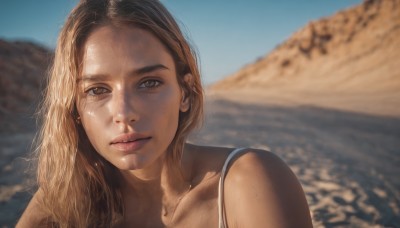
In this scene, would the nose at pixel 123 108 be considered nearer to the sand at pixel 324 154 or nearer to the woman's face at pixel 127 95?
the woman's face at pixel 127 95

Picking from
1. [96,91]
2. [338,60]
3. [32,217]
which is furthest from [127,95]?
[338,60]

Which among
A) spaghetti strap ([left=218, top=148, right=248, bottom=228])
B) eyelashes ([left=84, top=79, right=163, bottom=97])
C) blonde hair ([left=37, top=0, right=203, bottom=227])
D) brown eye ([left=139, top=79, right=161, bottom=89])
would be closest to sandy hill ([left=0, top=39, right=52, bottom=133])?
blonde hair ([left=37, top=0, right=203, bottom=227])

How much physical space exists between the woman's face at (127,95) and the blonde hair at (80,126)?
0.07 meters

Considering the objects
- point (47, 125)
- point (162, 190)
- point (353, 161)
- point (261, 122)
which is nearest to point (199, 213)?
point (162, 190)

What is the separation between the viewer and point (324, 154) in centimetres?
480

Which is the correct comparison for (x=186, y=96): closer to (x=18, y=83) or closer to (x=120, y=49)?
(x=120, y=49)

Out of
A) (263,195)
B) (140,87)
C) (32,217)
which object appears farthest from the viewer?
(32,217)

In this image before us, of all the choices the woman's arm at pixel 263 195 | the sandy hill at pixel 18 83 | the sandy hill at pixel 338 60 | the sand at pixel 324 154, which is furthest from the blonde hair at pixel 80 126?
the sandy hill at pixel 338 60

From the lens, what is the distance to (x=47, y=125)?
77.1 inches

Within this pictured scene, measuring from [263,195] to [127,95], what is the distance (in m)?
0.77

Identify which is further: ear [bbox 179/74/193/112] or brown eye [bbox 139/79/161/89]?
ear [bbox 179/74/193/112]

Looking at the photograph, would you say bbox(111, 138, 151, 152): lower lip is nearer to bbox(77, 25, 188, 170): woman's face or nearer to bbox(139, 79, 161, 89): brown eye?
bbox(77, 25, 188, 170): woman's face

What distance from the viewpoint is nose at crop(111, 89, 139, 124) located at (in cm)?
154

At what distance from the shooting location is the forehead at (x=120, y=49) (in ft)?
5.25
